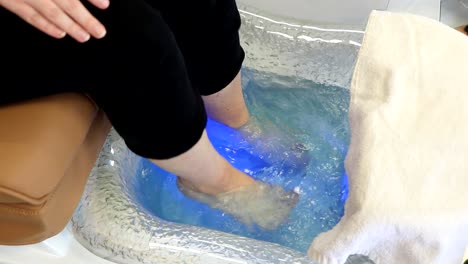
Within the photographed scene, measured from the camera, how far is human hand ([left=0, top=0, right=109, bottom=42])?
22.1 inches

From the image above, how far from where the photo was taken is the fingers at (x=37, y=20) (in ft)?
1.84

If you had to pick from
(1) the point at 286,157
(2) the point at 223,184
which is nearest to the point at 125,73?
(2) the point at 223,184

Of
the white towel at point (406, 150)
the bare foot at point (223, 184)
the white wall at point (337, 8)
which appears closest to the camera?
the white towel at point (406, 150)

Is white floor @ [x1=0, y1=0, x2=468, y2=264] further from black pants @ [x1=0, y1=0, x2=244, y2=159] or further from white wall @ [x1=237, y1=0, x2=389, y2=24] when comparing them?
white wall @ [x1=237, y1=0, x2=389, y2=24]

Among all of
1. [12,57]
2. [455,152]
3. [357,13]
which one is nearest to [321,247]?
[455,152]

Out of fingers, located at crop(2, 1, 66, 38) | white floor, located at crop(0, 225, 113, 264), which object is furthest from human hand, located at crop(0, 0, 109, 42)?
white floor, located at crop(0, 225, 113, 264)

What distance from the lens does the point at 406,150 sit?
2.45ft

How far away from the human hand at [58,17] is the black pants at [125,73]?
1.2 inches

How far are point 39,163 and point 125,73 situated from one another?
5.5 inches

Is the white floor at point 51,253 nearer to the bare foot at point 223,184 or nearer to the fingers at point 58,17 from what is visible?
the bare foot at point 223,184

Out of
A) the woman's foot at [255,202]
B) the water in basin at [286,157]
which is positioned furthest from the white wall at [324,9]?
the woman's foot at [255,202]

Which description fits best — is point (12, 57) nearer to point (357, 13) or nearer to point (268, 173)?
point (268, 173)

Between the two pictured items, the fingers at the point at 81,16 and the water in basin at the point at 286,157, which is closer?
the fingers at the point at 81,16

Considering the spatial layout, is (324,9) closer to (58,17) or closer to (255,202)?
(255,202)
